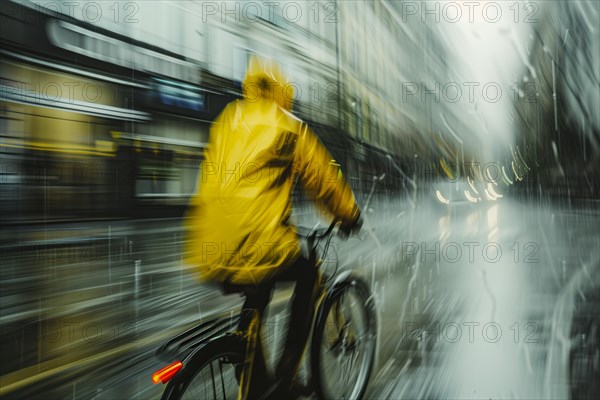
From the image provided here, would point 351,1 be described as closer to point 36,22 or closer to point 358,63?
point 358,63

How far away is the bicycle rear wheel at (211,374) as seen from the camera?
1.58 meters

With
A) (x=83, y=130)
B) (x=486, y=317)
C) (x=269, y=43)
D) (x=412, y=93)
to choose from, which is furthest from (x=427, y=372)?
(x=83, y=130)

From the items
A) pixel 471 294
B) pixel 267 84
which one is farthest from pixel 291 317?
pixel 267 84

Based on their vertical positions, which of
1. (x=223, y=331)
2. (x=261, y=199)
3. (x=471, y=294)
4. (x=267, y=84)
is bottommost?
(x=223, y=331)

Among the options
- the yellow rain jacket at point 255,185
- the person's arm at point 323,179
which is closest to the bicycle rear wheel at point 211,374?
the yellow rain jacket at point 255,185

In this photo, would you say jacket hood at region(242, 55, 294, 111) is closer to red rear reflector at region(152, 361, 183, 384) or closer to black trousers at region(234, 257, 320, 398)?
black trousers at region(234, 257, 320, 398)

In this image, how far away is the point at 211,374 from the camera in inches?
66.9

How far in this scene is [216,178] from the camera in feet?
5.63

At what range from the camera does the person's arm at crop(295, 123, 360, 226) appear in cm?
179

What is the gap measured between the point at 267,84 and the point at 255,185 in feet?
1.15

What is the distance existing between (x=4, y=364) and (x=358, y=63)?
58.0 inches

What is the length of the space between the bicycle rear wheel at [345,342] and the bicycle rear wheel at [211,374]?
30cm

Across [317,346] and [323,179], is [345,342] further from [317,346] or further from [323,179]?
[323,179]

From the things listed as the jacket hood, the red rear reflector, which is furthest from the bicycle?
the jacket hood
